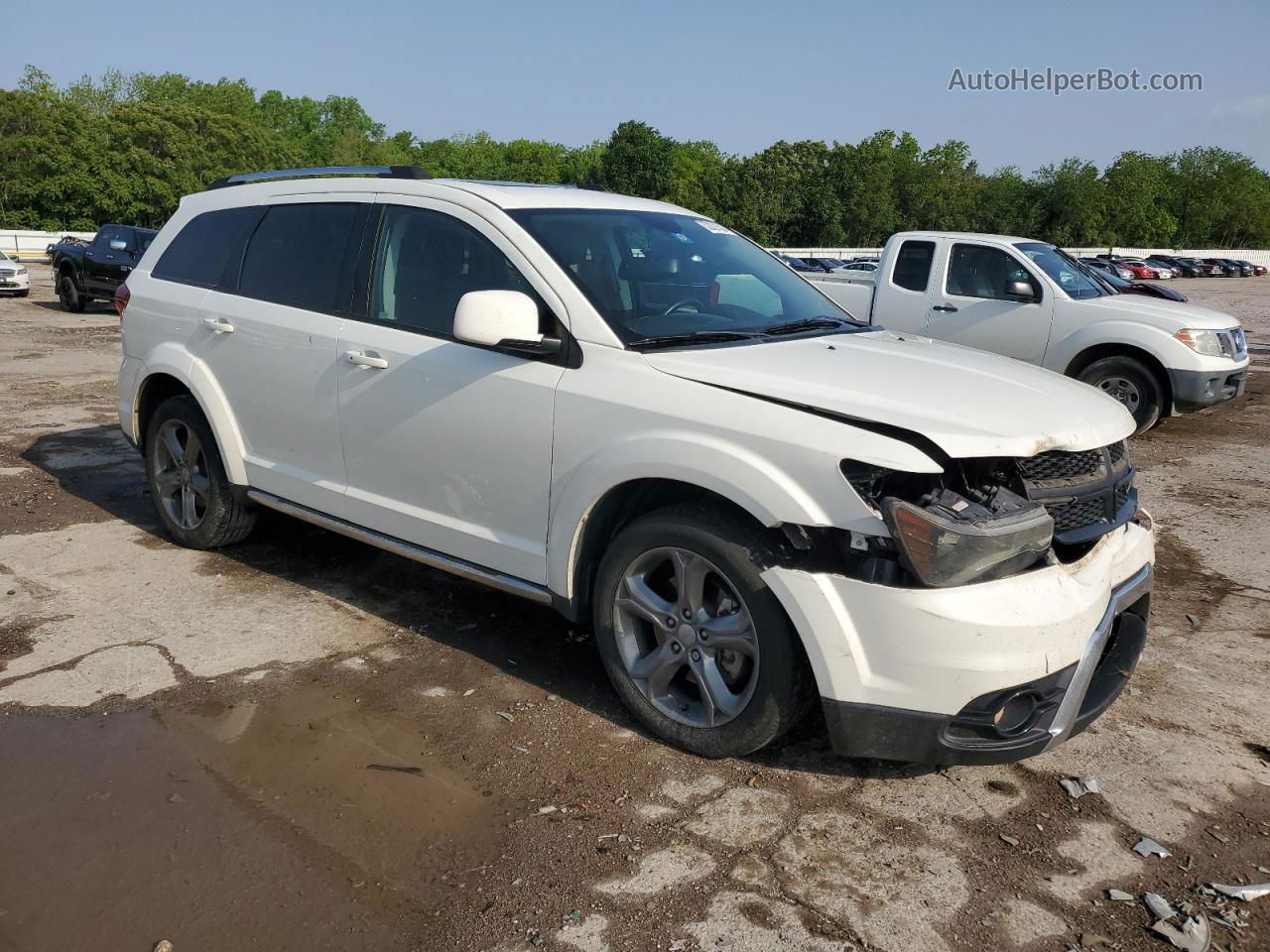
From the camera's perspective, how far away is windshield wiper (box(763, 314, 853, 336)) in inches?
154

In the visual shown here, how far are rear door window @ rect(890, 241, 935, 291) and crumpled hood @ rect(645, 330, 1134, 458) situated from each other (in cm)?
691

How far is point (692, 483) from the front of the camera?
3188 mm

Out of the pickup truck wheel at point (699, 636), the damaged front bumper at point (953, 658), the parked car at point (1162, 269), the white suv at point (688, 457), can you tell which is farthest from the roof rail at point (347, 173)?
the parked car at point (1162, 269)

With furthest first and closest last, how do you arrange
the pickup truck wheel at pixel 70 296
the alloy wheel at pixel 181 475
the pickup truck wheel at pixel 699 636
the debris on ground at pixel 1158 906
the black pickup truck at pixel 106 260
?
1. the pickup truck wheel at pixel 70 296
2. the black pickup truck at pixel 106 260
3. the alloy wheel at pixel 181 475
4. the pickup truck wheel at pixel 699 636
5. the debris on ground at pixel 1158 906

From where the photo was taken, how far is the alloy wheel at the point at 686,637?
3232 millimetres

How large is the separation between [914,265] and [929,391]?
7.76 meters

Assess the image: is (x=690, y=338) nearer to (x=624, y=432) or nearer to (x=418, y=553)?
(x=624, y=432)

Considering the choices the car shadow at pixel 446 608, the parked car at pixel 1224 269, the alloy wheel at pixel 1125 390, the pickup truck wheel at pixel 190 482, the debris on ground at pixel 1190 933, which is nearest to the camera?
the debris on ground at pixel 1190 933

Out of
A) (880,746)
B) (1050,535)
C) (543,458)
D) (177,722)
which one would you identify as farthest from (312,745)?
(1050,535)

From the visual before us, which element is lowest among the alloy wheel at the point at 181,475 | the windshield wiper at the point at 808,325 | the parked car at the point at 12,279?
the parked car at the point at 12,279

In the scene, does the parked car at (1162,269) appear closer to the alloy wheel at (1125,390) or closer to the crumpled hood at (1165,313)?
the crumpled hood at (1165,313)

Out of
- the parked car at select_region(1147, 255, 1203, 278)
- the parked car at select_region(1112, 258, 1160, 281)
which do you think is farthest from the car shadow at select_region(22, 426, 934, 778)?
the parked car at select_region(1147, 255, 1203, 278)

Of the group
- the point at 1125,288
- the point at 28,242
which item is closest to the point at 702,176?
the point at 28,242

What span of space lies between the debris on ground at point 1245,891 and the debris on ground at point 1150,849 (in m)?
0.16
